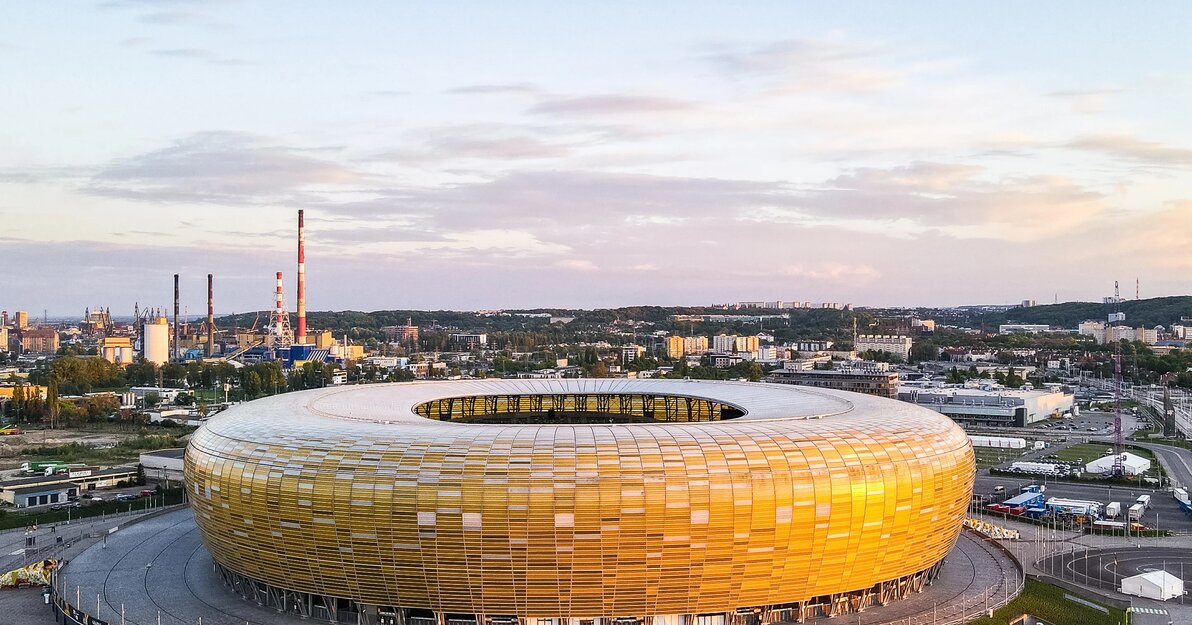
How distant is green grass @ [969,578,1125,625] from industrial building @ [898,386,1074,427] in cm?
8845

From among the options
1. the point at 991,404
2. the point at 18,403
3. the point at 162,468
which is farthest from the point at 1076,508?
the point at 18,403

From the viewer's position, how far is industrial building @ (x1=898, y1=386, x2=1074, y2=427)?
455 ft

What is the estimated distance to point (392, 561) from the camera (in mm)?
42469

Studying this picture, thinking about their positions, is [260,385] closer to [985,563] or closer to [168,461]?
[168,461]

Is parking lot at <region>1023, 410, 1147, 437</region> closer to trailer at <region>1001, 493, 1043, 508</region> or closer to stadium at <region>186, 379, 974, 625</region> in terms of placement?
trailer at <region>1001, 493, 1043, 508</region>

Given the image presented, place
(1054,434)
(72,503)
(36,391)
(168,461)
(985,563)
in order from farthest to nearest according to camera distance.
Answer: (36,391)
(1054,434)
(168,461)
(72,503)
(985,563)

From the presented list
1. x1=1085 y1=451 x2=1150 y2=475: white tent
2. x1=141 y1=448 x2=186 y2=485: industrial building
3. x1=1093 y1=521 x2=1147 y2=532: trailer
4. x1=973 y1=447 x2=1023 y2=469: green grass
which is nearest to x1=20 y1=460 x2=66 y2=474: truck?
x1=141 y1=448 x2=186 y2=485: industrial building

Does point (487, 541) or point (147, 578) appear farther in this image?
point (147, 578)

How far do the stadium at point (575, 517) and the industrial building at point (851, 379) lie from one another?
93.3m

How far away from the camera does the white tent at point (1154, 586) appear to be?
5278 centimetres

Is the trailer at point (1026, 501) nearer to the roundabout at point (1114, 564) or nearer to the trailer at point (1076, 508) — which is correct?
the trailer at point (1076, 508)

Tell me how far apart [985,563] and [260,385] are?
424 feet

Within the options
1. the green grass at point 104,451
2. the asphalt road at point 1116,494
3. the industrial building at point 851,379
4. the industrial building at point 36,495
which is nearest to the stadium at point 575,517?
the asphalt road at point 1116,494

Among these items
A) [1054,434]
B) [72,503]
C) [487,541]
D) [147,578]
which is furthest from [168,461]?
[1054,434]
